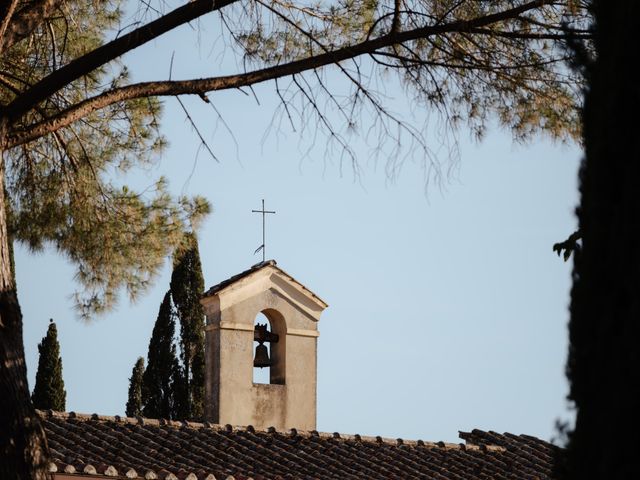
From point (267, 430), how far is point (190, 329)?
9.80m

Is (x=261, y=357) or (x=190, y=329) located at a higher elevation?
(x=190, y=329)

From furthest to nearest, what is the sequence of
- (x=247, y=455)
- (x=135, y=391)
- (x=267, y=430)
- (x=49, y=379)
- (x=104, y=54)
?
(x=135, y=391)
(x=49, y=379)
(x=267, y=430)
(x=247, y=455)
(x=104, y=54)

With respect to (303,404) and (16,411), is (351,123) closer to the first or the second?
(16,411)

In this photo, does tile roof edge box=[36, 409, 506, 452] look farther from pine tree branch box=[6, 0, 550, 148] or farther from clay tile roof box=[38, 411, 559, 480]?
pine tree branch box=[6, 0, 550, 148]

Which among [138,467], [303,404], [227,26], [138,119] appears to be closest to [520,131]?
[227,26]

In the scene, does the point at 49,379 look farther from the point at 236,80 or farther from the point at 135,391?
the point at 236,80

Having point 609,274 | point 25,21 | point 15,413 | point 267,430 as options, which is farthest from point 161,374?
point 609,274

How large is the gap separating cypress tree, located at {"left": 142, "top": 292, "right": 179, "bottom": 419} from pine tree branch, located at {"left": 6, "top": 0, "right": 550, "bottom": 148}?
1582 centimetres

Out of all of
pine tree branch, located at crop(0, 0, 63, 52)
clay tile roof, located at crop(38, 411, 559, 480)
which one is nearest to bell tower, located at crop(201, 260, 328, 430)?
clay tile roof, located at crop(38, 411, 559, 480)

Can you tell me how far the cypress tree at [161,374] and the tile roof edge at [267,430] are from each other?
8629mm

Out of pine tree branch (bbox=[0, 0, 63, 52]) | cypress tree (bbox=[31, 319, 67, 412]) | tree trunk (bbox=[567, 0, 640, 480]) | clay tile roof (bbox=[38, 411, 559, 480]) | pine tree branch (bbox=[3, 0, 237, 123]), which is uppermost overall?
cypress tree (bbox=[31, 319, 67, 412])

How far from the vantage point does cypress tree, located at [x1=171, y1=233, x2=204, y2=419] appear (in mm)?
21234

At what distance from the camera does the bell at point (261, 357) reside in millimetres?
13242

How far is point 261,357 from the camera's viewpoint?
522 inches
